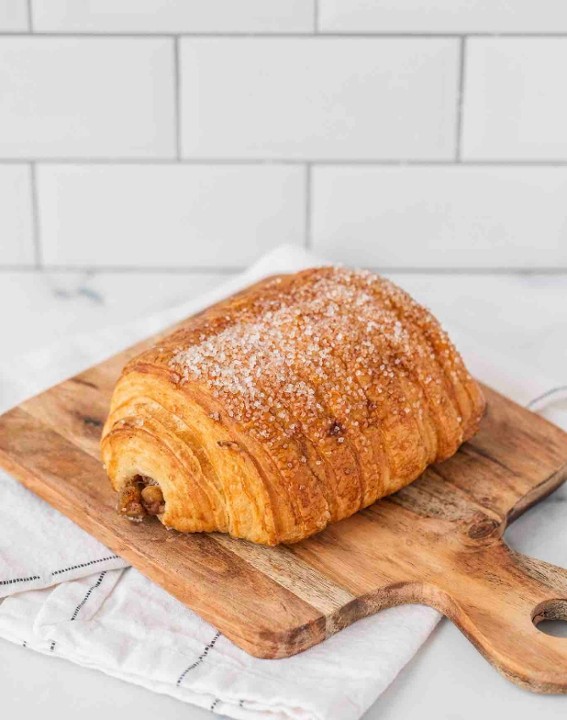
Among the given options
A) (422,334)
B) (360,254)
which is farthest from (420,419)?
(360,254)

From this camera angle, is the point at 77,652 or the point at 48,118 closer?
the point at 77,652

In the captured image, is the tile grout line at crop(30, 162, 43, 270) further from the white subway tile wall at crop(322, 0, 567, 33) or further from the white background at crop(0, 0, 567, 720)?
the white subway tile wall at crop(322, 0, 567, 33)

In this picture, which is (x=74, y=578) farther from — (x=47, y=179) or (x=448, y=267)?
(x=448, y=267)

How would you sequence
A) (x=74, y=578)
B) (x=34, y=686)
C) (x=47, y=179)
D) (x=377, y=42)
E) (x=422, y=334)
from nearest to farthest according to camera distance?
(x=34, y=686) → (x=74, y=578) → (x=422, y=334) → (x=377, y=42) → (x=47, y=179)

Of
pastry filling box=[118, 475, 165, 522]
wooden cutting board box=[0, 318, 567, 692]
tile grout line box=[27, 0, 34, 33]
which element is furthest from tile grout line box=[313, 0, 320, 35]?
pastry filling box=[118, 475, 165, 522]

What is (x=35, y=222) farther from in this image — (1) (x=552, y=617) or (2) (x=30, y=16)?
(1) (x=552, y=617)

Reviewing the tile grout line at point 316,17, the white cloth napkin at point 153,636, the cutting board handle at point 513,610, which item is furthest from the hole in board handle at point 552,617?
the tile grout line at point 316,17
